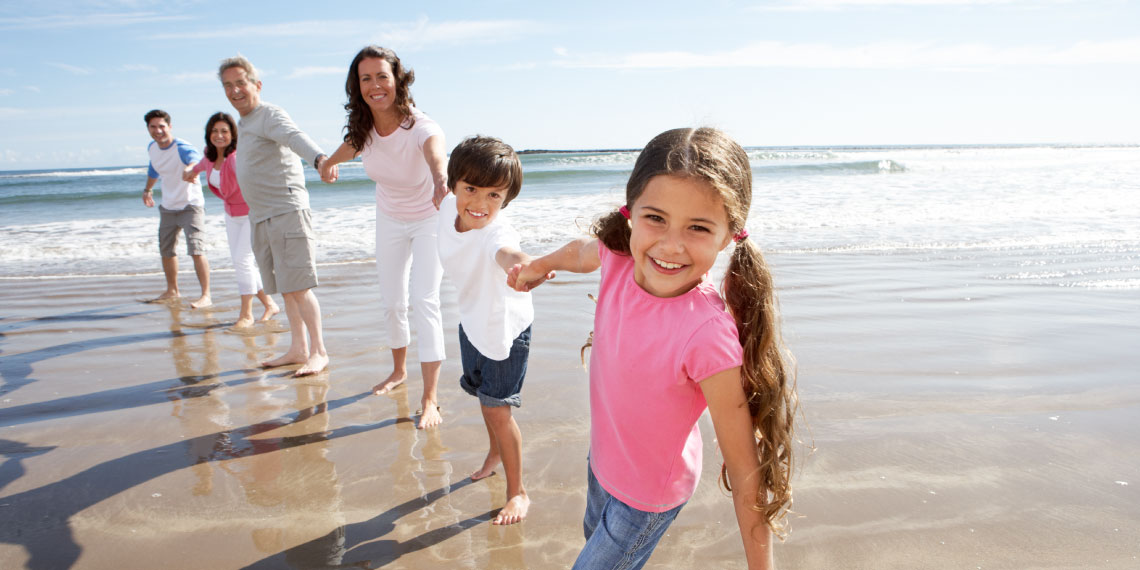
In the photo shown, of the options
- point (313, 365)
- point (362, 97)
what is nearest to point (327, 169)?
point (362, 97)

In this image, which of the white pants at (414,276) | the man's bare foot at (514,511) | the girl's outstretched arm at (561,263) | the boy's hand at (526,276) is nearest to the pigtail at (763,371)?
the girl's outstretched arm at (561,263)

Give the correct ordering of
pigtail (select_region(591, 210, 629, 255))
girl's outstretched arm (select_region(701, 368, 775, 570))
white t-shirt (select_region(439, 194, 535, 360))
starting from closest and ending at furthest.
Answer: girl's outstretched arm (select_region(701, 368, 775, 570))
pigtail (select_region(591, 210, 629, 255))
white t-shirt (select_region(439, 194, 535, 360))

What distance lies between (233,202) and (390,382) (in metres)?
2.86

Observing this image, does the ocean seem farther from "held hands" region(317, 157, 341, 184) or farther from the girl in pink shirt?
"held hands" region(317, 157, 341, 184)

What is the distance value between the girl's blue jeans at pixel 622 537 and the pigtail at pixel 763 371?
0.70 feet

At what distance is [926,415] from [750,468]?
2637mm

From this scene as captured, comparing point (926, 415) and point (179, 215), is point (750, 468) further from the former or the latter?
point (179, 215)

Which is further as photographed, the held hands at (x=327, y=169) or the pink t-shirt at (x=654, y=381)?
the held hands at (x=327, y=169)

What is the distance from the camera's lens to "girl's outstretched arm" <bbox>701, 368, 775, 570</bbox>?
4.80 ft

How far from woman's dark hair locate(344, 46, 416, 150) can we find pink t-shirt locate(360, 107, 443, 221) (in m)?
0.04

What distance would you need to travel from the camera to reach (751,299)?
159cm

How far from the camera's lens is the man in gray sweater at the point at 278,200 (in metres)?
4.65

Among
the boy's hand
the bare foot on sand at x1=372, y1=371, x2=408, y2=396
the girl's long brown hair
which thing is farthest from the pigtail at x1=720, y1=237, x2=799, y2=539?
the bare foot on sand at x1=372, y1=371, x2=408, y2=396

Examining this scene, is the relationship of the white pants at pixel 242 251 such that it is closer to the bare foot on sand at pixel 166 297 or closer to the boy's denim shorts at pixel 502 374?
the bare foot on sand at pixel 166 297
